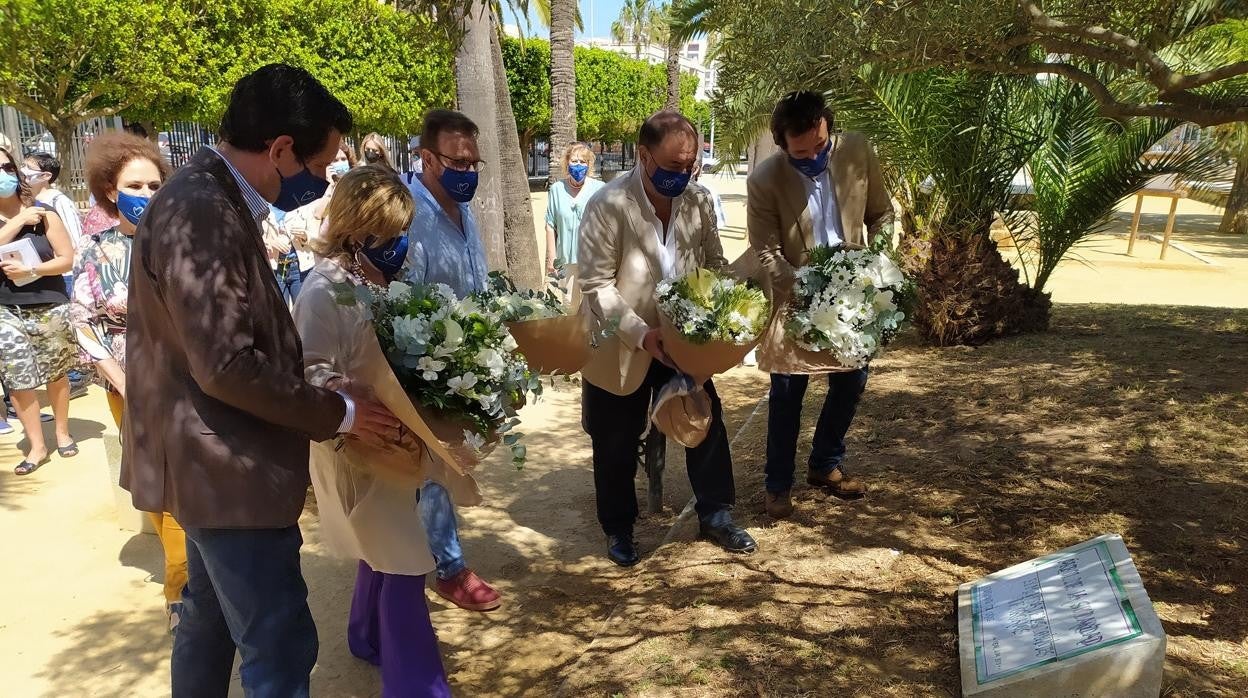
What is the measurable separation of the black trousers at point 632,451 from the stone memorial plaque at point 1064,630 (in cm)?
130

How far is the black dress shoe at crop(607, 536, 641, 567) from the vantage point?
425cm

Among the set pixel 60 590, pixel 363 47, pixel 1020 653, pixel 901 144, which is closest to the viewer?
pixel 1020 653

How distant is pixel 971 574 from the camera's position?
354cm

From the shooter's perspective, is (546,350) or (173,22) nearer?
(546,350)

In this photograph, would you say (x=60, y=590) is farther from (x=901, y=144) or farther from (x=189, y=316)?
(x=901, y=144)

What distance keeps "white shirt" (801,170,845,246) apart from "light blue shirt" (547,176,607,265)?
11.7 feet

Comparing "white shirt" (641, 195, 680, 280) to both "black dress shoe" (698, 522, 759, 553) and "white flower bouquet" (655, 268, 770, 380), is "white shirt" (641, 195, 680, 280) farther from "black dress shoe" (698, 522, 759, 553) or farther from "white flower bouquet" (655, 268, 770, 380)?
"black dress shoe" (698, 522, 759, 553)

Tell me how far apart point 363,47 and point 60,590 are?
2018cm

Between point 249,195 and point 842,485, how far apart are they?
11.0ft

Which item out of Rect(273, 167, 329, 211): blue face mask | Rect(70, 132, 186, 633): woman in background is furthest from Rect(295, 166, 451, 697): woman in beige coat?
Rect(70, 132, 186, 633): woman in background

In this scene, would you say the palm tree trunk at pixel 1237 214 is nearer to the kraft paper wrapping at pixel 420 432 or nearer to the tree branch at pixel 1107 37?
the tree branch at pixel 1107 37

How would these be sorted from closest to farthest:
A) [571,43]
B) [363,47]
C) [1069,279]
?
1. [571,43]
2. [1069,279]
3. [363,47]


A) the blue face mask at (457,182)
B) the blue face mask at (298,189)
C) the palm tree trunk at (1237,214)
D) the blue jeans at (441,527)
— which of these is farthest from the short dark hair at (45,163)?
the palm tree trunk at (1237,214)

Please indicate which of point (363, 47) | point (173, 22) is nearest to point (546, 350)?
point (173, 22)
